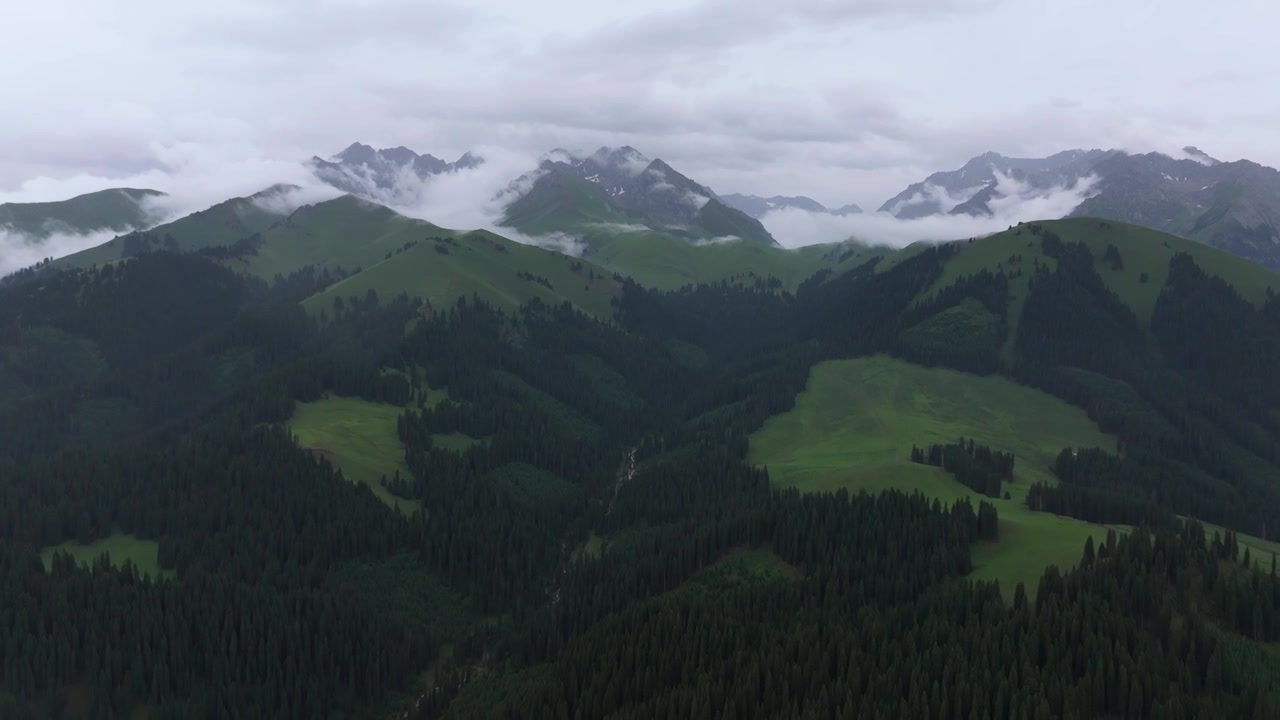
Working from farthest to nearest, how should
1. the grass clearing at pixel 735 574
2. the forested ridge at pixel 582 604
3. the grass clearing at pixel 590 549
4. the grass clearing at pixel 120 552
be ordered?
the grass clearing at pixel 590 549
the grass clearing at pixel 120 552
the grass clearing at pixel 735 574
the forested ridge at pixel 582 604

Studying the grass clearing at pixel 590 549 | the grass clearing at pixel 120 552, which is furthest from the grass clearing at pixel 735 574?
the grass clearing at pixel 120 552

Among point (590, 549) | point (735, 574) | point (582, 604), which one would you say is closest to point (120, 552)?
point (582, 604)

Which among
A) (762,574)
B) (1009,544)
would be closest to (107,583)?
(762,574)

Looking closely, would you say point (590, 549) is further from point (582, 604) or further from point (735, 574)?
point (735, 574)

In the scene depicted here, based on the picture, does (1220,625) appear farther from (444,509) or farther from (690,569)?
(444,509)

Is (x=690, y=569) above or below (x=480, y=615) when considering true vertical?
above

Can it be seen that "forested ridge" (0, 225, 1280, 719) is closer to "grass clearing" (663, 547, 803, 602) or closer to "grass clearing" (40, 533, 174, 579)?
"grass clearing" (663, 547, 803, 602)

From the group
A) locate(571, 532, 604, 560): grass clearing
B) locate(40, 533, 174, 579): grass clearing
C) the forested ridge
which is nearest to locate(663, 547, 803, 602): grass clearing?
the forested ridge

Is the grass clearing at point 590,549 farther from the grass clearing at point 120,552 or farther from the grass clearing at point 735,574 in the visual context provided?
the grass clearing at point 120,552

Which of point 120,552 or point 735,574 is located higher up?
point 120,552
